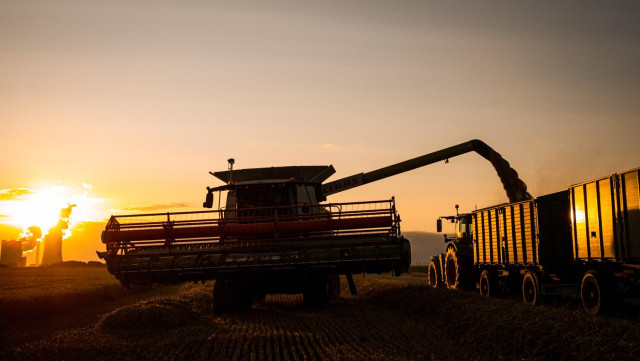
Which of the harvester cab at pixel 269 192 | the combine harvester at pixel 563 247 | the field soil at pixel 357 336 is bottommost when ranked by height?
the field soil at pixel 357 336

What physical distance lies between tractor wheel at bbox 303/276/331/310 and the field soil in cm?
28

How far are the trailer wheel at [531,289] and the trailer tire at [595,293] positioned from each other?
7.27 feet

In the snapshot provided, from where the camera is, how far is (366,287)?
3008cm

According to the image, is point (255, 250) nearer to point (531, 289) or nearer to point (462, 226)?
point (531, 289)

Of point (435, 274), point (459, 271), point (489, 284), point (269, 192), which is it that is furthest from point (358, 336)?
point (435, 274)

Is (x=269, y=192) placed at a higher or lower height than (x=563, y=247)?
higher

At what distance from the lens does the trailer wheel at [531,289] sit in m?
16.8

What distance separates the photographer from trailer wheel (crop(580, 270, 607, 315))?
44.8ft

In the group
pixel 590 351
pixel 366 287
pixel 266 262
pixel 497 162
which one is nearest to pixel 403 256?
pixel 266 262

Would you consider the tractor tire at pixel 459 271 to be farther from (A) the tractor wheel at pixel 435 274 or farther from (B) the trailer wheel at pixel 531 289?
(B) the trailer wheel at pixel 531 289

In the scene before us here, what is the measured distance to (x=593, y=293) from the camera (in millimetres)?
14219

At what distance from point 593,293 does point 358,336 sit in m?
5.62

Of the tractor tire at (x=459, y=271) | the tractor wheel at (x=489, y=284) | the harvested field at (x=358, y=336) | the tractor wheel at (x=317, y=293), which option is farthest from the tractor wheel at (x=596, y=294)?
the tractor tire at (x=459, y=271)

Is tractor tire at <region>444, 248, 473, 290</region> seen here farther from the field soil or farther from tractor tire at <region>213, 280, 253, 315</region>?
tractor tire at <region>213, 280, 253, 315</region>
